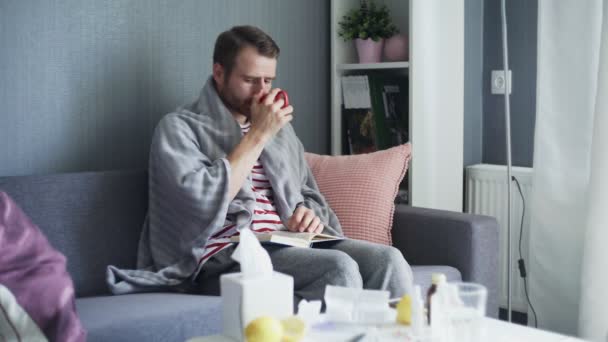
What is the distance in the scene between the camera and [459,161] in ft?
10.7

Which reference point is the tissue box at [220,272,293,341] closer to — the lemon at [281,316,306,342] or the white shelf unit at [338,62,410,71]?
the lemon at [281,316,306,342]

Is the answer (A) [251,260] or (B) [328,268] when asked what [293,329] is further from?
(B) [328,268]

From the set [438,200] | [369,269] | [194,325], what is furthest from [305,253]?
[438,200]

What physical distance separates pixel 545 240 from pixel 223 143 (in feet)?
4.22

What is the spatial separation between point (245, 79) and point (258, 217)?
0.43m

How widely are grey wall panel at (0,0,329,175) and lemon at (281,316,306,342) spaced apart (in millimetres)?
A: 1289

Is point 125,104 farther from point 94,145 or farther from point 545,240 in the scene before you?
point 545,240

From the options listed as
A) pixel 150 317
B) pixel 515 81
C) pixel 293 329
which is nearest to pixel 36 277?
pixel 150 317

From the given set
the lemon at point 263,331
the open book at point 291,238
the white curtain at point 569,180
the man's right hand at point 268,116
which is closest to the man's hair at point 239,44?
the man's right hand at point 268,116

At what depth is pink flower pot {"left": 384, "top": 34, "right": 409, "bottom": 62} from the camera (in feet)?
10.5

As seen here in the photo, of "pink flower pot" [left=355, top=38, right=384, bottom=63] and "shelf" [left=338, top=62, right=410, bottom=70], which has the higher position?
"pink flower pot" [left=355, top=38, right=384, bottom=63]

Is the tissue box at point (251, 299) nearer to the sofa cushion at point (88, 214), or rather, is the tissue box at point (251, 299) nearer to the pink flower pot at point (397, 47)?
the sofa cushion at point (88, 214)

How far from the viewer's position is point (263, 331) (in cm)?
142

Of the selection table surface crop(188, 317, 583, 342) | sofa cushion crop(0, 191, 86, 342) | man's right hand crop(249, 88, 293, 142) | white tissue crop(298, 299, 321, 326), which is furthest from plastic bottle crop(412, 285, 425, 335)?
man's right hand crop(249, 88, 293, 142)
